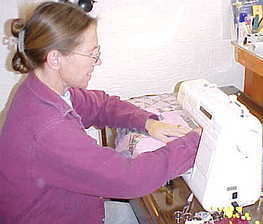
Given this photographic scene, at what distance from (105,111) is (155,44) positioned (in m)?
0.54

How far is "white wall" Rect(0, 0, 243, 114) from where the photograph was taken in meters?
1.90

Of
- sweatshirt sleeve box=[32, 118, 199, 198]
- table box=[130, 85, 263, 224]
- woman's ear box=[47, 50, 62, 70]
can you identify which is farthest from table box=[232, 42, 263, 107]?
woman's ear box=[47, 50, 62, 70]

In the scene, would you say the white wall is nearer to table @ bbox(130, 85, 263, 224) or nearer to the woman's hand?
the woman's hand

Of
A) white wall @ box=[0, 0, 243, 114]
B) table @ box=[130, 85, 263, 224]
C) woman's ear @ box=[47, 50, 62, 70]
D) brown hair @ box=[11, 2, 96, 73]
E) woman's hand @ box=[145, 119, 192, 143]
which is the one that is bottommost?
table @ box=[130, 85, 263, 224]

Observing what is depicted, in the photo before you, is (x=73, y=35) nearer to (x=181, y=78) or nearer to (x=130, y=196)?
(x=130, y=196)

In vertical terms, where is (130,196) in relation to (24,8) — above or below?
below

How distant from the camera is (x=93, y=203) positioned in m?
1.34

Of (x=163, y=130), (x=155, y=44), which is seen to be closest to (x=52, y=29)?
(x=163, y=130)

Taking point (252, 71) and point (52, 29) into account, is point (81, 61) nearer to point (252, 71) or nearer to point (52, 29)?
point (52, 29)

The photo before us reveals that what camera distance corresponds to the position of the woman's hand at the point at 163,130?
1.37m

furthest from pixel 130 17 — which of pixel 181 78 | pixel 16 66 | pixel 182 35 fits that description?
pixel 16 66

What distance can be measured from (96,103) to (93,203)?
0.38m

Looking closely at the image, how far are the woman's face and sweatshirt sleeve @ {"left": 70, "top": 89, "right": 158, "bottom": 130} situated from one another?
30cm

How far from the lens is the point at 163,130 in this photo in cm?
143
